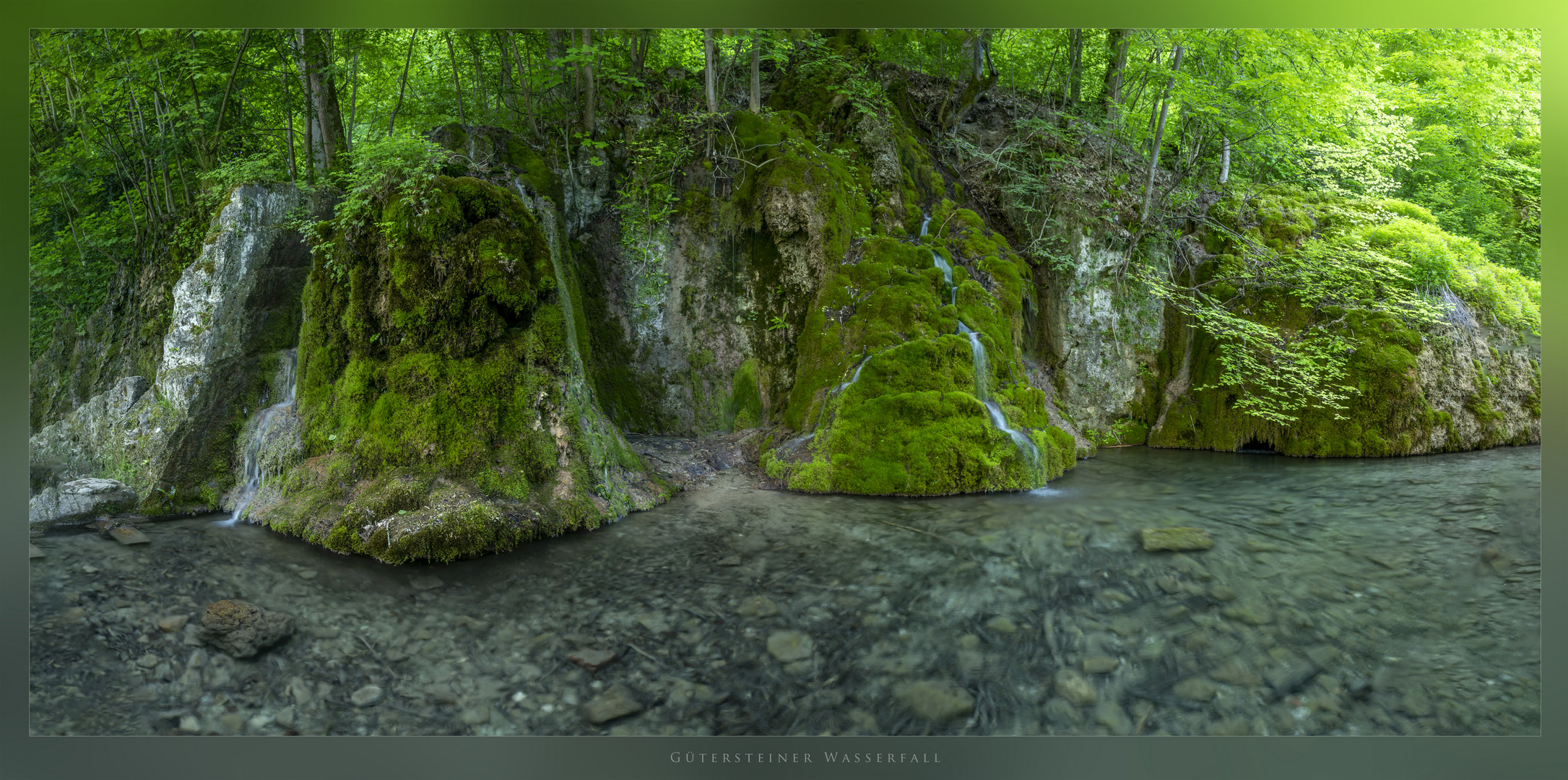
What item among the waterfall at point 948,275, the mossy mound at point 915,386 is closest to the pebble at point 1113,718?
the mossy mound at point 915,386

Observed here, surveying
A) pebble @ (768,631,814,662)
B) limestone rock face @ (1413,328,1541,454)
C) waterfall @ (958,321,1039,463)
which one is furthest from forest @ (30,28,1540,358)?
pebble @ (768,631,814,662)

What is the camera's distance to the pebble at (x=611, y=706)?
255 centimetres

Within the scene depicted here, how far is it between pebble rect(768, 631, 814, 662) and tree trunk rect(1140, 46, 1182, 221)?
7585 mm

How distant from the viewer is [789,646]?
3.13 meters

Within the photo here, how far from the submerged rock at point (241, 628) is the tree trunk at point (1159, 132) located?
31.2ft

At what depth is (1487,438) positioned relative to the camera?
5.93 meters

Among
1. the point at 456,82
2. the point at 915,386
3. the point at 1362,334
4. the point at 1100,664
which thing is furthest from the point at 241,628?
the point at 1362,334

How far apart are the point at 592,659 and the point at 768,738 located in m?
1.14

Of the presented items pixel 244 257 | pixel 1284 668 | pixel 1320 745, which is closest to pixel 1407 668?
pixel 1284 668

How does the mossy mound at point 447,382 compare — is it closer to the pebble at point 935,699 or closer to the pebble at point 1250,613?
the pebble at point 935,699

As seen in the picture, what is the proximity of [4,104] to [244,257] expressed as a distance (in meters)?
4.34

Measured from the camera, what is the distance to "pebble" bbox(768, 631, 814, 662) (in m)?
3.04

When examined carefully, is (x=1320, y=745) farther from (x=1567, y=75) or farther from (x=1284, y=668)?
(x=1567, y=75)

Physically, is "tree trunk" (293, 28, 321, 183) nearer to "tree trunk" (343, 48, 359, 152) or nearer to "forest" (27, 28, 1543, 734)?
"forest" (27, 28, 1543, 734)
